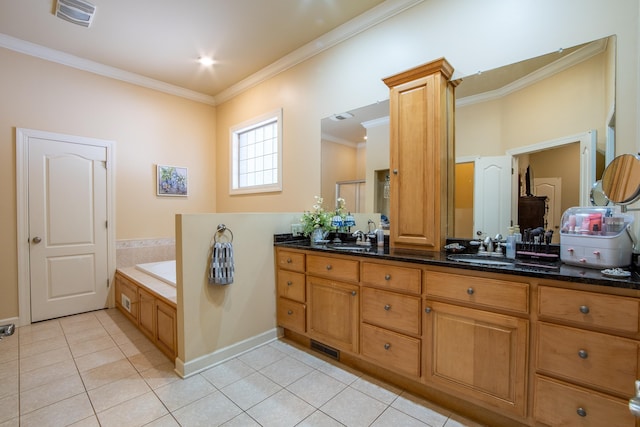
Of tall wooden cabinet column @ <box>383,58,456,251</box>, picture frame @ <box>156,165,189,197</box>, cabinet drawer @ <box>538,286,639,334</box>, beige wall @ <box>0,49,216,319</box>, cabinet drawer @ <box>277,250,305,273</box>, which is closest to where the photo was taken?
cabinet drawer @ <box>538,286,639,334</box>

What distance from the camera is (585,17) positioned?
1756 mm

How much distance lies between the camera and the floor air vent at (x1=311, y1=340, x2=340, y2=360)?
2.38 meters

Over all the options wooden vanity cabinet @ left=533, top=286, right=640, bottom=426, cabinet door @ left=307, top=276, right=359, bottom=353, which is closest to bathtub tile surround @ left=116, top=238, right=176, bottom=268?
cabinet door @ left=307, top=276, right=359, bottom=353

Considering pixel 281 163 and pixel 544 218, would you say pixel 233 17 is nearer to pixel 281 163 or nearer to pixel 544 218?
pixel 281 163

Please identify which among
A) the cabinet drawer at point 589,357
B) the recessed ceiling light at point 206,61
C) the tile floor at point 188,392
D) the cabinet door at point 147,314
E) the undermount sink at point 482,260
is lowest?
the tile floor at point 188,392

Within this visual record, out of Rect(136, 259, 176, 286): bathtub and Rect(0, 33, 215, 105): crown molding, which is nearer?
Rect(136, 259, 176, 286): bathtub

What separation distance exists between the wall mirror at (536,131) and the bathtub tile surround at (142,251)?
339 cm

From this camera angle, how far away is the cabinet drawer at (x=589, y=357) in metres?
1.20

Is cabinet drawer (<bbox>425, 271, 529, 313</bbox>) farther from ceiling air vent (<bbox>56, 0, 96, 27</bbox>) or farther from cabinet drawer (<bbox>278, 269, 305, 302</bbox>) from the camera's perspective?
ceiling air vent (<bbox>56, 0, 96, 27</bbox>)

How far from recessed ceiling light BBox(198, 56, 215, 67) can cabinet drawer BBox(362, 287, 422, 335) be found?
323 centimetres

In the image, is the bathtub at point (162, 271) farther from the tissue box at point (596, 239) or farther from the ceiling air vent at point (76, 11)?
the tissue box at point (596, 239)

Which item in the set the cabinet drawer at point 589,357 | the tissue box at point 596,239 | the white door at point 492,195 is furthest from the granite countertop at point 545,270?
the white door at point 492,195

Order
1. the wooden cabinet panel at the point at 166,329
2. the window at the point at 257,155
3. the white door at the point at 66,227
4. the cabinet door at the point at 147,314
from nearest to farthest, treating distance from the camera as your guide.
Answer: the wooden cabinet panel at the point at 166,329 < the cabinet door at the point at 147,314 < the white door at the point at 66,227 < the window at the point at 257,155

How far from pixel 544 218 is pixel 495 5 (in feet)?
5.04
